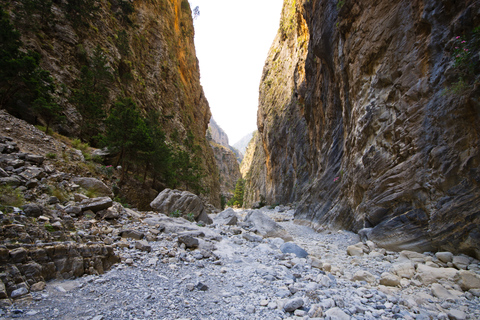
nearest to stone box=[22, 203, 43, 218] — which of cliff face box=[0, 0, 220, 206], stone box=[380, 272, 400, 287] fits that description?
stone box=[380, 272, 400, 287]

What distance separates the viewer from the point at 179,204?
12.1 metres

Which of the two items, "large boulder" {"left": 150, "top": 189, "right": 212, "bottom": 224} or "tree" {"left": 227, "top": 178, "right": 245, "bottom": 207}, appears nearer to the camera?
"large boulder" {"left": 150, "top": 189, "right": 212, "bottom": 224}

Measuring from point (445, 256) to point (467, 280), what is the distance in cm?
122

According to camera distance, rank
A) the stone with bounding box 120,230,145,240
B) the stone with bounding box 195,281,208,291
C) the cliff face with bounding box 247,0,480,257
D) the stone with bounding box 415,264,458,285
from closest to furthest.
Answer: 1. the stone with bounding box 195,281,208,291
2. the stone with bounding box 415,264,458,285
3. the cliff face with bounding box 247,0,480,257
4. the stone with bounding box 120,230,145,240

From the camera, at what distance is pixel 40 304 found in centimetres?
257

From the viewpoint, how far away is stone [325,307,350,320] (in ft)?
9.75

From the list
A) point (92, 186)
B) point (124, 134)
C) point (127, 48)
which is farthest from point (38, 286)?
point (127, 48)

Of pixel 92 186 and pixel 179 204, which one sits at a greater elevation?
pixel 92 186

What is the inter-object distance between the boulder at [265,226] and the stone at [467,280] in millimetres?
5924

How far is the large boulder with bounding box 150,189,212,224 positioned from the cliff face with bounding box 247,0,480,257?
8056 mm

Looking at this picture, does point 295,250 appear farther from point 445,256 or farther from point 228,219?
point 228,219

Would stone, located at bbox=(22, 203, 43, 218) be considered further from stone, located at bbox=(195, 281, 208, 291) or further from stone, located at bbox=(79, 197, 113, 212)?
stone, located at bbox=(195, 281, 208, 291)

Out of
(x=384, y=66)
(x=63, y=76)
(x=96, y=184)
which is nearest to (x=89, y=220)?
(x=96, y=184)

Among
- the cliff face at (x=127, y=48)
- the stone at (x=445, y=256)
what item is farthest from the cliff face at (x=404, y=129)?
the cliff face at (x=127, y=48)
